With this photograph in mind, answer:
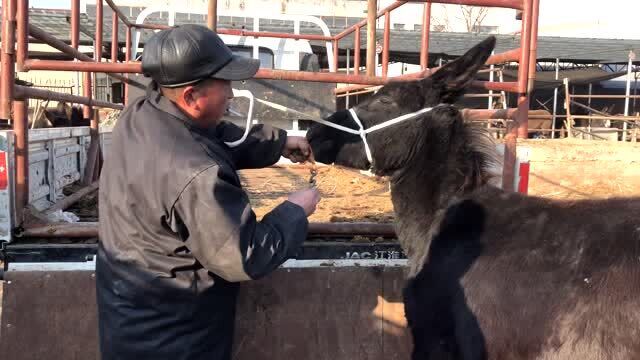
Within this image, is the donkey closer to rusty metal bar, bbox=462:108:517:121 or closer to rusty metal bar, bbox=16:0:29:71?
rusty metal bar, bbox=462:108:517:121

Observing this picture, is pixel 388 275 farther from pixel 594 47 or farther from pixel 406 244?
pixel 594 47

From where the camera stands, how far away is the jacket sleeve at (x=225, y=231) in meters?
1.73

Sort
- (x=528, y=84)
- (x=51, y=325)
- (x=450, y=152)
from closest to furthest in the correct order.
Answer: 1. (x=51, y=325)
2. (x=450, y=152)
3. (x=528, y=84)

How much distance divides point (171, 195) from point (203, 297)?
42 centimetres

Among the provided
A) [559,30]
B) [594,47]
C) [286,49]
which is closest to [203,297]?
[286,49]

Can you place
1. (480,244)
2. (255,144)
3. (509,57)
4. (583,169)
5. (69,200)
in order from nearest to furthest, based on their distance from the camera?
(480,244), (255,144), (509,57), (69,200), (583,169)

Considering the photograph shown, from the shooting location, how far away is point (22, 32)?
2.65 metres

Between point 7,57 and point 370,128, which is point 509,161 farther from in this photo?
point 7,57

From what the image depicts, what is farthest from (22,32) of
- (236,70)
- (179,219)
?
(179,219)

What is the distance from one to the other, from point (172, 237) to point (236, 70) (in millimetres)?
601

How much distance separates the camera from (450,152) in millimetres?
2770

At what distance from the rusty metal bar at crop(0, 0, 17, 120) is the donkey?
143 cm

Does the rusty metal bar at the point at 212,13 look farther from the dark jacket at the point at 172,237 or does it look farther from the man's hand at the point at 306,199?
the man's hand at the point at 306,199

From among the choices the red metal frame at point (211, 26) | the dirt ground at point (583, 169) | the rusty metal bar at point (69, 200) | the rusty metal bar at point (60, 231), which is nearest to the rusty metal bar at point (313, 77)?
the red metal frame at point (211, 26)
